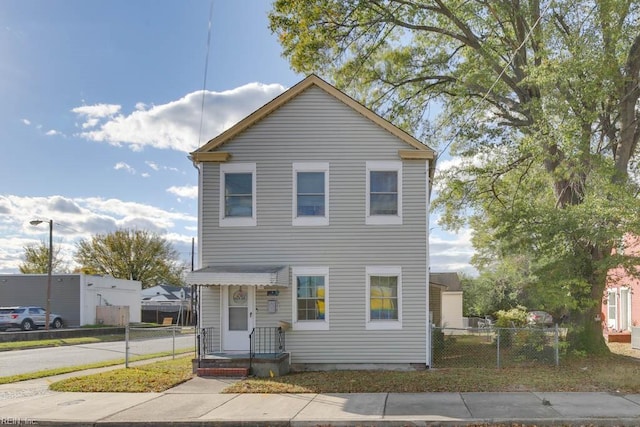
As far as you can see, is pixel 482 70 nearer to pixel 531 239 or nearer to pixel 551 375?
pixel 531 239

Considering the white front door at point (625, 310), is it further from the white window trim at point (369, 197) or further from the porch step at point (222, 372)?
the porch step at point (222, 372)

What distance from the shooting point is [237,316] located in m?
14.8

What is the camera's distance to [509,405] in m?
9.89

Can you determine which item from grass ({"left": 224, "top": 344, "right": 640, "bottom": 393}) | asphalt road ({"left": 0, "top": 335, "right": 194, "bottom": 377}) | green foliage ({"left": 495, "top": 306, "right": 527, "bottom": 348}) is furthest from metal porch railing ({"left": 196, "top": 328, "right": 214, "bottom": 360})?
green foliage ({"left": 495, "top": 306, "right": 527, "bottom": 348})

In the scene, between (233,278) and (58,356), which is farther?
(58,356)

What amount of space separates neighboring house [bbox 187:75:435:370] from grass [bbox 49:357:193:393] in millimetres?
1335

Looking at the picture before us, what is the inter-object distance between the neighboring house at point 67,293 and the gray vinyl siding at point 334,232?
2623 centimetres

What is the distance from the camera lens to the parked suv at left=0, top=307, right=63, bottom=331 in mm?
33125

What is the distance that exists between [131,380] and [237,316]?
10.4 ft

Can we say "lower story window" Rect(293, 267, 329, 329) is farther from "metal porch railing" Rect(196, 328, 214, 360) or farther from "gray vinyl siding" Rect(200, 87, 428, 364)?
"metal porch railing" Rect(196, 328, 214, 360)

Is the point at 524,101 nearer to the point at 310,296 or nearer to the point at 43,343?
the point at 310,296

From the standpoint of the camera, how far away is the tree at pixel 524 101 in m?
14.7

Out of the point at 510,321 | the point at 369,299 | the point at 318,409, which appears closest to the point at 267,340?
the point at 369,299

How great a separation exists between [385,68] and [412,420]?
16114 mm
